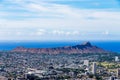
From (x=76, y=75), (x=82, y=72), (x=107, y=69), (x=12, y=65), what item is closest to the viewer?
(x=76, y=75)

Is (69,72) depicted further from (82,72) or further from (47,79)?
(47,79)

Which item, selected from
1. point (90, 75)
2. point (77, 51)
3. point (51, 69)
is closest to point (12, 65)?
point (51, 69)

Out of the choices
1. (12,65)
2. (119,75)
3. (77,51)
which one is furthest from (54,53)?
(119,75)

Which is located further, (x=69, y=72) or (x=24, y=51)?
(x=24, y=51)

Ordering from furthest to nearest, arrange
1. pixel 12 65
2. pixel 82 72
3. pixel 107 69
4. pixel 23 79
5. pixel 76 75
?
pixel 12 65, pixel 107 69, pixel 82 72, pixel 76 75, pixel 23 79

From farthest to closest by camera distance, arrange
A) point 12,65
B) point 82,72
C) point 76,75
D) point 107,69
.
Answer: point 12,65, point 107,69, point 82,72, point 76,75

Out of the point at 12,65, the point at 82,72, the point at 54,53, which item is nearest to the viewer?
the point at 82,72

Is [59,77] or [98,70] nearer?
[59,77]

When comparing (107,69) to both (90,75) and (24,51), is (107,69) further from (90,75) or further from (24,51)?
(24,51)

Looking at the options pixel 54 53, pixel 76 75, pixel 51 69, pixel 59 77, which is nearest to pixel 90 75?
pixel 76 75
